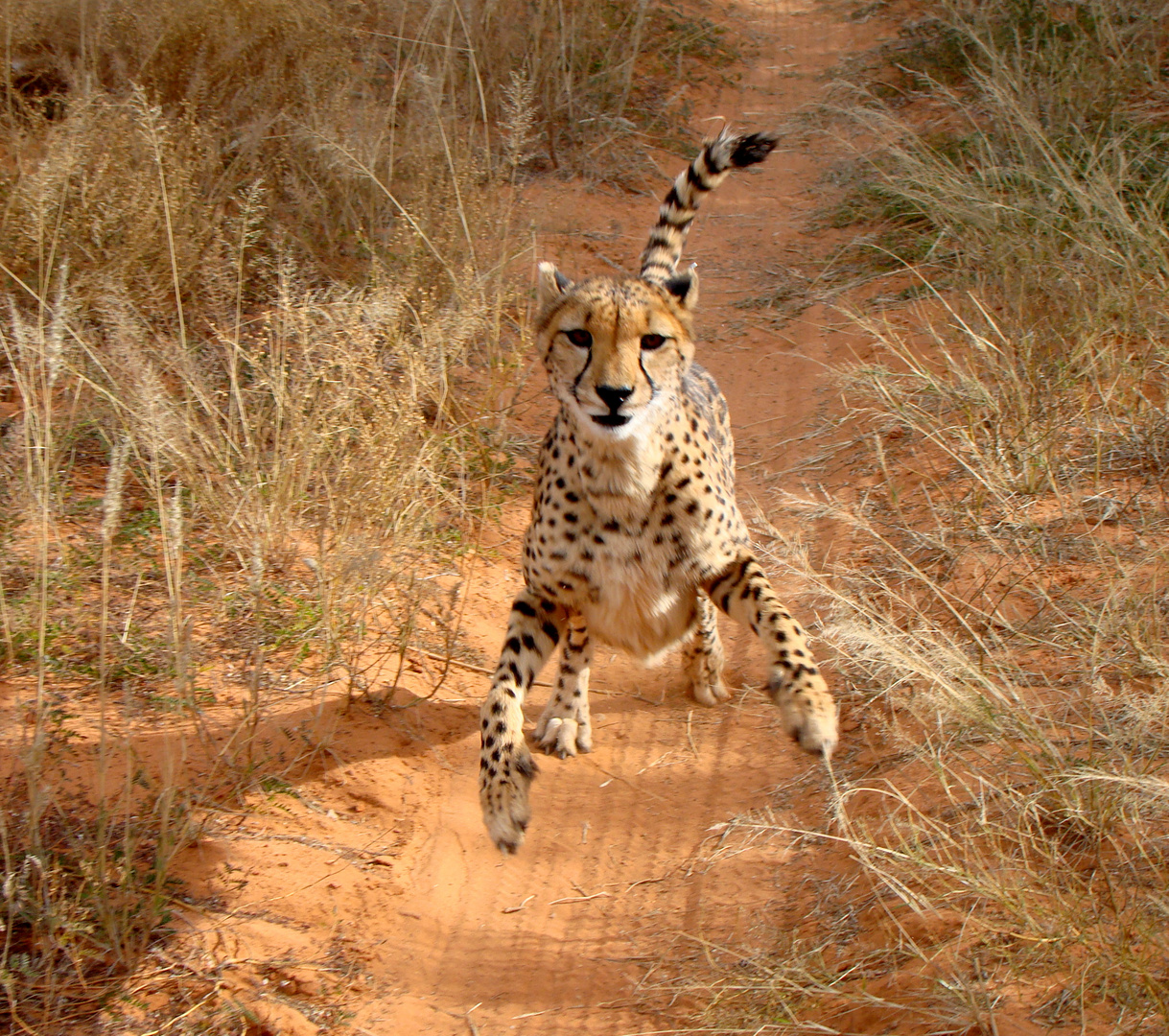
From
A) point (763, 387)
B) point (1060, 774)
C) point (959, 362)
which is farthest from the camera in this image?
point (763, 387)

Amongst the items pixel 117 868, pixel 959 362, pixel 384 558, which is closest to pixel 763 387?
pixel 959 362

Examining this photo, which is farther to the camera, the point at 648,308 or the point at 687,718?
the point at 687,718

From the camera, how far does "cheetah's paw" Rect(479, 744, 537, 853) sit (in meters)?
2.49

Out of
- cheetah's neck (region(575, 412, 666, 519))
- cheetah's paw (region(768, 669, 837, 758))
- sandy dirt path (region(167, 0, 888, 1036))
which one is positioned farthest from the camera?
cheetah's neck (region(575, 412, 666, 519))

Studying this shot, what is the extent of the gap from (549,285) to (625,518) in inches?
27.1

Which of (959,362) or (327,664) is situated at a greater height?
(959,362)

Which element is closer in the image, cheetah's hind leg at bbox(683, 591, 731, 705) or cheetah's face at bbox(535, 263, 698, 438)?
cheetah's face at bbox(535, 263, 698, 438)

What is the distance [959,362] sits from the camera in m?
4.79

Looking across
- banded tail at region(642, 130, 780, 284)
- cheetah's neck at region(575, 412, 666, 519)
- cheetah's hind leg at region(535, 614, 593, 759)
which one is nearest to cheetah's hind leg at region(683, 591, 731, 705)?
cheetah's hind leg at region(535, 614, 593, 759)

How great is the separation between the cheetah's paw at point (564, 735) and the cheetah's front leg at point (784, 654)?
2.29 feet

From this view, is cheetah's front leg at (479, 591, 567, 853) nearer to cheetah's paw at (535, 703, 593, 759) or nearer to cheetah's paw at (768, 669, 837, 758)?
cheetah's paw at (535, 703, 593, 759)

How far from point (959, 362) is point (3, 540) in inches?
147

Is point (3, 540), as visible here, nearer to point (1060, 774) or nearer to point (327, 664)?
point (327, 664)

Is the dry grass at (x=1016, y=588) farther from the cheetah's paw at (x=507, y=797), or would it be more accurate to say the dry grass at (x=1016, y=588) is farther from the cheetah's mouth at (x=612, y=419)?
the cheetah's mouth at (x=612, y=419)
